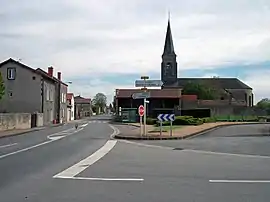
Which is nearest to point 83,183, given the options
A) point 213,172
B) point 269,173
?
point 213,172

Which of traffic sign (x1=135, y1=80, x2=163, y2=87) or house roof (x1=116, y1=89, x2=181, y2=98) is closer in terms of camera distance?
traffic sign (x1=135, y1=80, x2=163, y2=87)

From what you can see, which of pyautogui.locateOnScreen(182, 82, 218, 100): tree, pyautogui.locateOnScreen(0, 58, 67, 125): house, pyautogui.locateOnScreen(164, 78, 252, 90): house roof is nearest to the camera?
pyautogui.locateOnScreen(0, 58, 67, 125): house

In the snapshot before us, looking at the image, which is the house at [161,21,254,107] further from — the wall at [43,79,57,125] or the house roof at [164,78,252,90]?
the wall at [43,79,57,125]

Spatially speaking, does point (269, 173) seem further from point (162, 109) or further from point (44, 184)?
point (162, 109)

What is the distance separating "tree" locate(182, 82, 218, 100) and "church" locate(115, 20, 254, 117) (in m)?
1.95

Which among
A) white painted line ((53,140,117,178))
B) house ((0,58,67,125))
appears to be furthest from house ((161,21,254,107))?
white painted line ((53,140,117,178))

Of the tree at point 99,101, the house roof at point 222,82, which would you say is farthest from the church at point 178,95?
the tree at point 99,101

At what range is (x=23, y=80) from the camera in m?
63.8

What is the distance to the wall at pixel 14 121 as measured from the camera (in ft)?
139

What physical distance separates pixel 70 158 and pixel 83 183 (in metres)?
6.22

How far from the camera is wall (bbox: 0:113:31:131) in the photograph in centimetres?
4231

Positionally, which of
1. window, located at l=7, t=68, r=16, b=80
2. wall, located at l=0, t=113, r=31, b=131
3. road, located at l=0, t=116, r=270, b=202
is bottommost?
road, located at l=0, t=116, r=270, b=202

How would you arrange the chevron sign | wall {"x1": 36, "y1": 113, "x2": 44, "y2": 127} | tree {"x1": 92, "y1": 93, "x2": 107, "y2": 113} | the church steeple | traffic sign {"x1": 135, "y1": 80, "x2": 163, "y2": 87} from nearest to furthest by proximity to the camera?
traffic sign {"x1": 135, "y1": 80, "x2": 163, "y2": 87}, the chevron sign, wall {"x1": 36, "y1": 113, "x2": 44, "y2": 127}, the church steeple, tree {"x1": 92, "y1": 93, "x2": 107, "y2": 113}

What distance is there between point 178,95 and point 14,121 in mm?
46533
